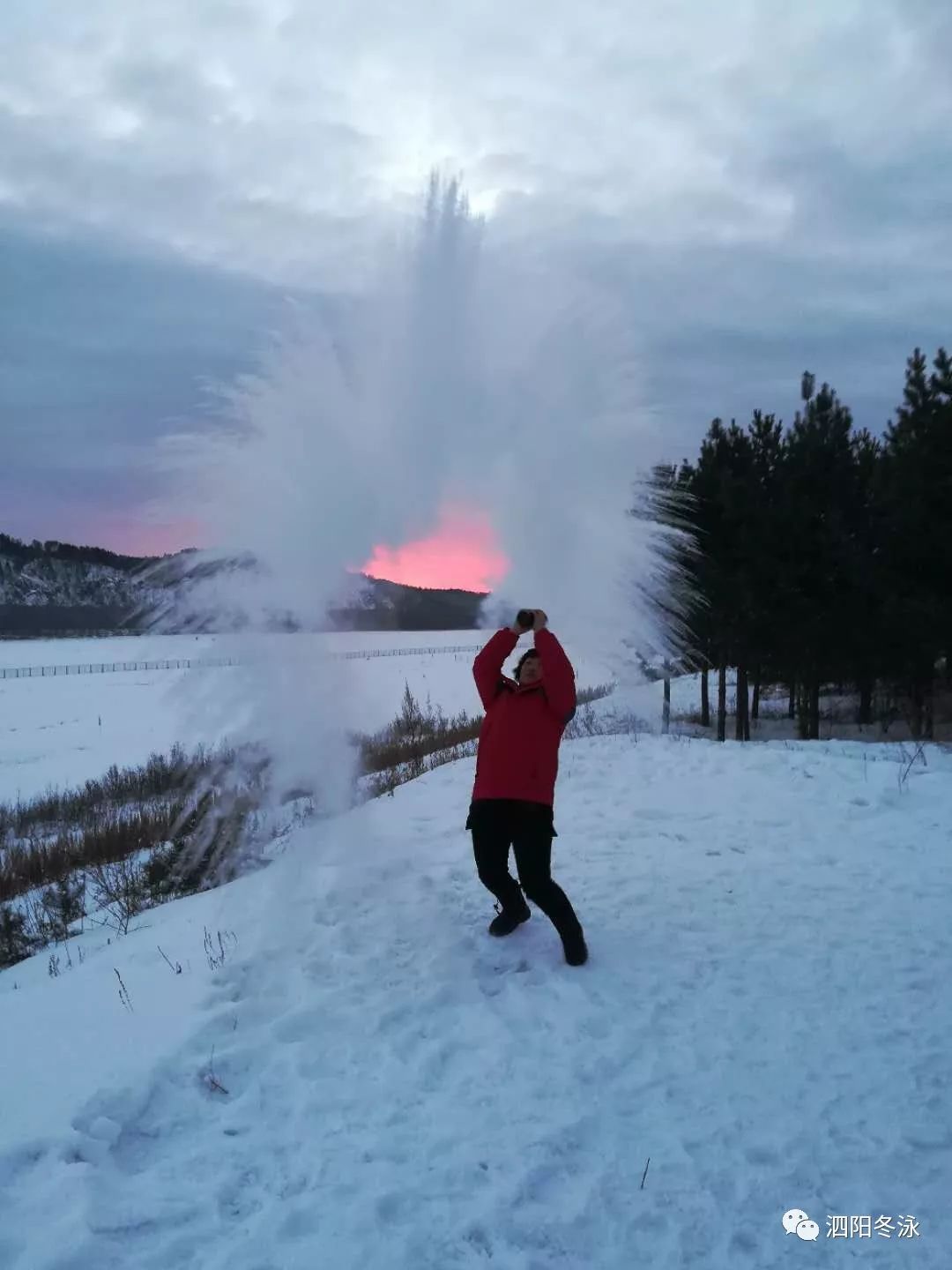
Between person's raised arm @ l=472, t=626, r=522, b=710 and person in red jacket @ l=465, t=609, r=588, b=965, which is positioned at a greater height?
person's raised arm @ l=472, t=626, r=522, b=710

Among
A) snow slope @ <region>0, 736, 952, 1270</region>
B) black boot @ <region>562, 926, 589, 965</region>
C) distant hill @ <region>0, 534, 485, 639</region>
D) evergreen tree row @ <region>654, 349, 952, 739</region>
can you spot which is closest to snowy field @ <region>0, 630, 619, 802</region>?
distant hill @ <region>0, 534, 485, 639</region>

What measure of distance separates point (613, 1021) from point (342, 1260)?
2.00 metres

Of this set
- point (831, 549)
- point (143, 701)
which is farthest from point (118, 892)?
point (143, 701)

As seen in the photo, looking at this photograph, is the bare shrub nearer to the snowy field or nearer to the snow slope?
the snow slope

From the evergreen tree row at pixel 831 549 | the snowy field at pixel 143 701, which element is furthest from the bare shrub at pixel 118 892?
the evergreen tree row at pixel 831 549

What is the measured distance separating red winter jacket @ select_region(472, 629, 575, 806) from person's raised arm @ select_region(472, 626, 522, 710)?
11 centimetres

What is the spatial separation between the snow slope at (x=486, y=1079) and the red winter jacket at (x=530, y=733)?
1128mm

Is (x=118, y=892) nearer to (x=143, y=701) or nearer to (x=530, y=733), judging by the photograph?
(x=530, y=733)

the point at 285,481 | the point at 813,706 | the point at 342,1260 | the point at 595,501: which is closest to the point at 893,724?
the point at 813,706

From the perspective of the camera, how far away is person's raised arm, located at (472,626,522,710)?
521 centimetres

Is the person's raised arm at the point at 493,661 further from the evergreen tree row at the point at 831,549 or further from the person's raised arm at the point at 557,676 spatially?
the evergreen tree row at the point at 831,549

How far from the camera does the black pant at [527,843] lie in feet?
16.0

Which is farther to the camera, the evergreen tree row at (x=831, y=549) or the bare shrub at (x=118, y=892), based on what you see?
the evergreen tree row at (x=831, y=549)

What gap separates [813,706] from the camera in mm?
20734
